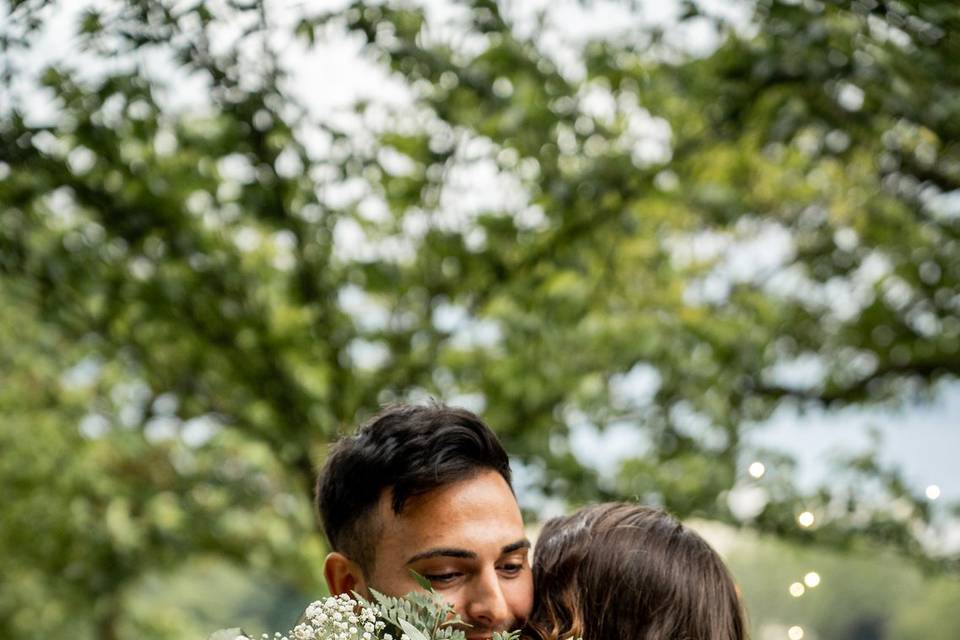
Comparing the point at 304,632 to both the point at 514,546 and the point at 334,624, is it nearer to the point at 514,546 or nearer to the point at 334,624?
the point at 334,624

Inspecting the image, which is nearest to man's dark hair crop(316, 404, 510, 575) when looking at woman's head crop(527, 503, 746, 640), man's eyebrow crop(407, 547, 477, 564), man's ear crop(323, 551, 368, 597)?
man's ear crop(323, 551, 368, 597)

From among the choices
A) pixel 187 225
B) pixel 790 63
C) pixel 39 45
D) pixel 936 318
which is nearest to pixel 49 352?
pixel 187 225

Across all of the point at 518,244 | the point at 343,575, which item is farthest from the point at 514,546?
the point at 518,244

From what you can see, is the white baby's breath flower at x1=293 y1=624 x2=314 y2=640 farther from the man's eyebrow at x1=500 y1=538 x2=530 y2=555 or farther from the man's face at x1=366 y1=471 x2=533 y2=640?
the man's eyebrow at x1=500 y1=538 x2=530 y2=555

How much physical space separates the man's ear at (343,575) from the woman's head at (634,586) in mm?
369

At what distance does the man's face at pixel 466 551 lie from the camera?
2.70 metres

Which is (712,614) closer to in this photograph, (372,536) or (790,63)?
(372,536)

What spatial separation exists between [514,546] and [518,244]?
137 inches

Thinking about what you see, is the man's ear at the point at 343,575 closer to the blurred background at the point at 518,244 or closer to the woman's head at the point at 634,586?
the woman's head at the point at 634,586

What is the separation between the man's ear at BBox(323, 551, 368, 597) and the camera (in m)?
2.91

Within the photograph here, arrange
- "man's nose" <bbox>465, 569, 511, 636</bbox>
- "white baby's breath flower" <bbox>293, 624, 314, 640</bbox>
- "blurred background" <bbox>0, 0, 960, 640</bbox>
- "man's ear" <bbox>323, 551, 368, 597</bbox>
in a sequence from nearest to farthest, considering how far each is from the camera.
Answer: "white baby's breath flower" <bbox>293, 624, 314, 640</bbox>
"man's nose" <bbox>465, 569, 511, 636</bbox>
"man's ear" <bbox>323, 551, 368, 597</bbox>
"blurred background" <bbox>0, 0, 960, 640</bbox>

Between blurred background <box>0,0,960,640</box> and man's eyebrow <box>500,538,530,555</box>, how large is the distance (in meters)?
1.08

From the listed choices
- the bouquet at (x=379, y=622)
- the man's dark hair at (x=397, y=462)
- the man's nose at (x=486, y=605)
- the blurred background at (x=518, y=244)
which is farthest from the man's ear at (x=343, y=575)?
the blurred background at (x=518, y=244)

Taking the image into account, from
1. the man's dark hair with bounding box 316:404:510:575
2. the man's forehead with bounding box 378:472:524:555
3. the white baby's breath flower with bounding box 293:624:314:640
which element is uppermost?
the man's dark hair with bounding box 316:404:510:575
